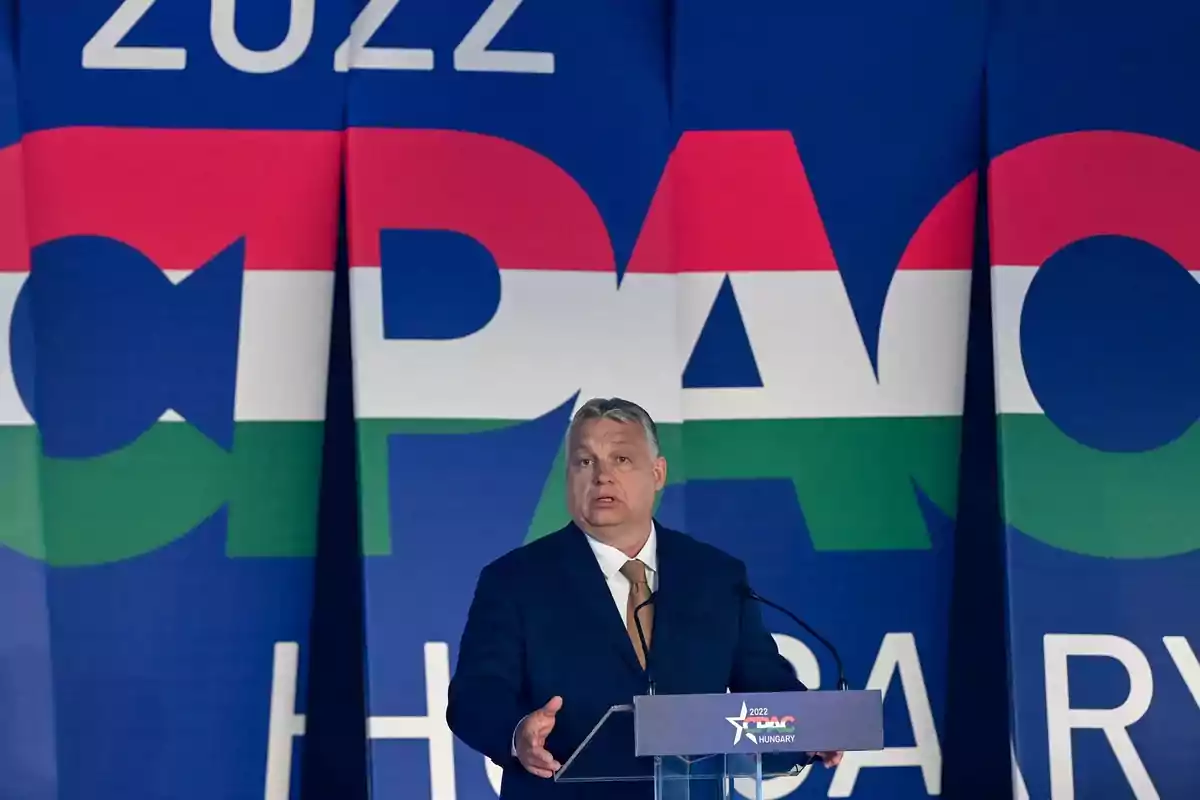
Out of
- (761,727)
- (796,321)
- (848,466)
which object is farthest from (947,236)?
(761,727)

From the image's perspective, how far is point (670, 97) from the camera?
4605 mm

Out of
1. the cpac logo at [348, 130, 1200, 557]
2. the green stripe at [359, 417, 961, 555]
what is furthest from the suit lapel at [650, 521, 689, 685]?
the green stripe at [359, 417, 961, 555]

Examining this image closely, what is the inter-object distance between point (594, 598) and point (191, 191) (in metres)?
2.31

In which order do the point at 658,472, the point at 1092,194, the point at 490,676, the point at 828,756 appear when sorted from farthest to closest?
1. the point at 1092,194
2. the point at 658,472
3. the point at 490,676
4. the point at 828,756

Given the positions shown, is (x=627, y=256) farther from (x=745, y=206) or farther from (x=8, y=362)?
(x=8, y=362)

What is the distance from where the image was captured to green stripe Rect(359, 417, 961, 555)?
4609 millimetres

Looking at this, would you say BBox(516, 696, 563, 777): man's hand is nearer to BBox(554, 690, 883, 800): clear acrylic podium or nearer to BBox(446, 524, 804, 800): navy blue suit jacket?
BBox(554, 690, 883, 800): clear acrylic podium

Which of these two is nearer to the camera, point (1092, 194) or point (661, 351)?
point (661, 351)

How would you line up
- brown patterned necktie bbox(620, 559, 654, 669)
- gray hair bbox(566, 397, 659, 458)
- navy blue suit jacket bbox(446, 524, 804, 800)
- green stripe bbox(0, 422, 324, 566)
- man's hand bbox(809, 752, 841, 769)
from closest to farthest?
man's hand bbox(809, 752, 841, 769) → navy blue suit jacket bbox(446, 524, 804, 800) → brown patterned necktie bbox(620, 559, 654, 669) → gray hair bbox(566, 397, 659, 458) → green stripe bbox(0, 422, 324, 566)

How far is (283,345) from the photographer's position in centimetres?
451

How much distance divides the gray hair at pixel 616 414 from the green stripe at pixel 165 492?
1.71m

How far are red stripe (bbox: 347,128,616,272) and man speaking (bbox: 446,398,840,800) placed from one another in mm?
1619

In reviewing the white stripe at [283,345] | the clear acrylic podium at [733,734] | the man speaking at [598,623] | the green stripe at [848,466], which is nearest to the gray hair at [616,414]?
the man speaking at [598,623]

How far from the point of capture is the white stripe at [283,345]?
14.7ft
